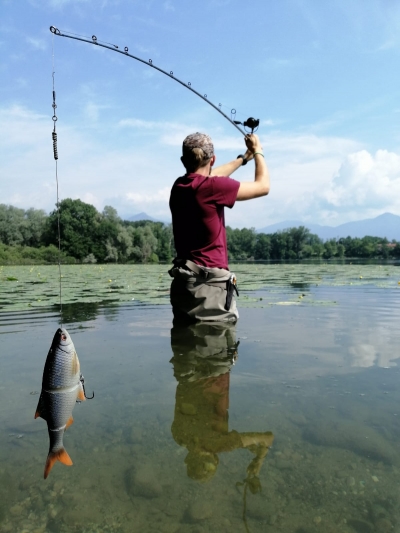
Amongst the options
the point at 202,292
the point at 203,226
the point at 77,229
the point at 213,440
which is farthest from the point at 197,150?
the point at 77,229

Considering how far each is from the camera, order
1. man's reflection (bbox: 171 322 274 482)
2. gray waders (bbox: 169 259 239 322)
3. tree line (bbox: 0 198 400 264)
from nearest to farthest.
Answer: man's reflection (bbox: 171 322 274 482) → gray waders (bbox: 169 259 239 322) → tree line (bbox: 0 198 400 264)

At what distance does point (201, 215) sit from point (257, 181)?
0.66m

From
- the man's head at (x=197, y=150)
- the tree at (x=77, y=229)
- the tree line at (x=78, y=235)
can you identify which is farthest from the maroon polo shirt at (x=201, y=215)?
the tree at (x=77, y=229)

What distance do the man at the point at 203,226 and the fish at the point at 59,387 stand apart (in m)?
2.37

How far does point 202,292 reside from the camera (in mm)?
4242

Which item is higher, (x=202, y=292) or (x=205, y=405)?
(x=202, y=292)

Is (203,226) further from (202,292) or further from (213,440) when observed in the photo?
(213,440)

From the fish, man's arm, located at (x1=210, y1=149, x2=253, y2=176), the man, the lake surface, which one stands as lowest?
the lake surface

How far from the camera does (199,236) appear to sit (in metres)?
4.20

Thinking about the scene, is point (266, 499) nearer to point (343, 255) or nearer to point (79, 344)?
point (79, 344)

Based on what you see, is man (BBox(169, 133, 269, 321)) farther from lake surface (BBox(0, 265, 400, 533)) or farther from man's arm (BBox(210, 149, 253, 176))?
lake surface (BBox(0, 265, 400, 533))

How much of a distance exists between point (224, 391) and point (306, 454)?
93cm

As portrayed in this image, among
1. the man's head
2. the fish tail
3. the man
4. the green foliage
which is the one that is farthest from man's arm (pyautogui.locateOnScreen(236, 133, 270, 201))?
the green foliage

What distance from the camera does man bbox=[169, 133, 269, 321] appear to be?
3.96 m
